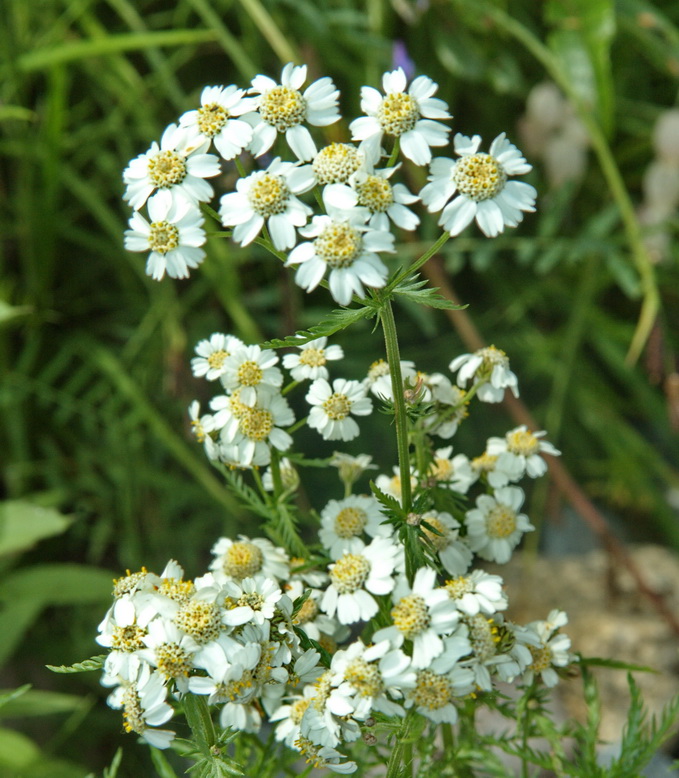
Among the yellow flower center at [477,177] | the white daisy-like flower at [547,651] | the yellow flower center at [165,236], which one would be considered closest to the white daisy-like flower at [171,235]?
the yellow flower center at [165,236]

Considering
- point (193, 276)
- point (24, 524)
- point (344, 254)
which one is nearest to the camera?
point (344, 254)

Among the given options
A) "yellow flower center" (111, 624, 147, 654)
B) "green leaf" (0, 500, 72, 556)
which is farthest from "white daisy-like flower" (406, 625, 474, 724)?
"green leaf" (0, 500, 72, 556)

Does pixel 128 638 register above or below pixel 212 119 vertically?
below

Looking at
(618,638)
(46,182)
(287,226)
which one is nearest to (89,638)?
(46,182)

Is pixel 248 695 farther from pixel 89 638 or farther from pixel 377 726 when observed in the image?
pixel 89 638

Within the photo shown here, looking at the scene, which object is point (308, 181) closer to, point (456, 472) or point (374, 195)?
point (374, 195)

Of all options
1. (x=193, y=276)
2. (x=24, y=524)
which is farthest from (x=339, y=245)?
(x=193, y=276)
